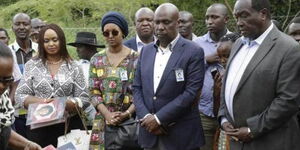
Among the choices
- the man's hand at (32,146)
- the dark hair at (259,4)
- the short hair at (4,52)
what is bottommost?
the man's hand at (32,146)

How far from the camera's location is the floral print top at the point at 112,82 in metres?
5.90

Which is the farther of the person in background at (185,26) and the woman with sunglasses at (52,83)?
the person in background at (185,26)

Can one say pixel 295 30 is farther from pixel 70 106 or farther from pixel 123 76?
pixel 70 106

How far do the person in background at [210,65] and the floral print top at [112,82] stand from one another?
0.90 m

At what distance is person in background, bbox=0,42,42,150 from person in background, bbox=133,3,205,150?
1.55m

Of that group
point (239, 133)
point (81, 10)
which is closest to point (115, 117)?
point (239, 133)

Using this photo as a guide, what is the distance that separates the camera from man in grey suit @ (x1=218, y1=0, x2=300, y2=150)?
436 cm

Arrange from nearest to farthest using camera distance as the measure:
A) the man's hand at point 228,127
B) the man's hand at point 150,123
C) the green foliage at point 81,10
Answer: the man's hand at point 228,127 → the man's hand at point 150,123 → the green foliage at point 81,10

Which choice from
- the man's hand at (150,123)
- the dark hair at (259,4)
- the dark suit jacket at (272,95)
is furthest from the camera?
the man's hand at (150,123)

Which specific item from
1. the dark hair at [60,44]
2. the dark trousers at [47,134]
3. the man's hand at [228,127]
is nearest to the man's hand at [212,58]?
the man's hand at [228,127]

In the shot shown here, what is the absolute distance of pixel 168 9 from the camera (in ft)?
18.1

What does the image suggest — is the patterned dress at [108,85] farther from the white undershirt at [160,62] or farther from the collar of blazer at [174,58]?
the collar of blazer at [174,58]

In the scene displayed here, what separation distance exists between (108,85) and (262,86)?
2.04 metres

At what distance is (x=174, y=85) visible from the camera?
17.4 feet
